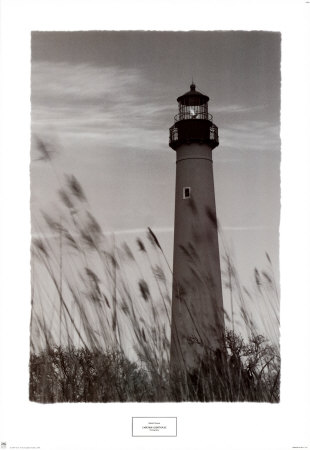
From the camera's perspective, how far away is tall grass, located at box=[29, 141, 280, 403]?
3.47m

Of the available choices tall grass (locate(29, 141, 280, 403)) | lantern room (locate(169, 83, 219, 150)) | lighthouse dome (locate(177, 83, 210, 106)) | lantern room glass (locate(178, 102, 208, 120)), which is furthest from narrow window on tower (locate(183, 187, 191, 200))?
tall grass (locate(29, 141, 280, 403))

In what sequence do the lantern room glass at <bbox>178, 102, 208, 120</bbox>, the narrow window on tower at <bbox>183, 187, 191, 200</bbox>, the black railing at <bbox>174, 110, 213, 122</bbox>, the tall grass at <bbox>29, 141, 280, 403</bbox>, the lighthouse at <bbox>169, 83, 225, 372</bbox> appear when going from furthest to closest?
1. the narrow window on tower at <bbox>183, 187, 191, 200</bbox>
2. the black railing at <bbox>174, 110, 213, 122</bbox>
3. the lantern room glass at <bbox>178, 102, 208, 120</bbox>
4. the lighthouse at <bbox>169, 83, 225, 372</bbox>
5. the tall grass at <bbox>29, 141, 280, 403</bbox>

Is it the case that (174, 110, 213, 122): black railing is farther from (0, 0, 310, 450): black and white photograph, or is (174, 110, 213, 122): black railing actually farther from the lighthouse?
(0, 0, 310, 450): black and white photograph

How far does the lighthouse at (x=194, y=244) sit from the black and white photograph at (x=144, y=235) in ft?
0.07

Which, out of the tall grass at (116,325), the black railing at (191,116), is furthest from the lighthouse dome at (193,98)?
the tall grass at (116,325)

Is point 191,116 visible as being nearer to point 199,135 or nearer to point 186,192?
point 199,135

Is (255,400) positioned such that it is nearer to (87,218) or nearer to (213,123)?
(87,218)

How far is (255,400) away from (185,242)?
1431 mm

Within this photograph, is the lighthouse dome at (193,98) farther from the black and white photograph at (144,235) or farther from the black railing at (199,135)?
the black railing at (199,135)

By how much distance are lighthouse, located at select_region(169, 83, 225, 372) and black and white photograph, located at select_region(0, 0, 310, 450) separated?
0.02m

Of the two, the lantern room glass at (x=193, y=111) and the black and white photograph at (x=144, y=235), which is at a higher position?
the lantern room glass at (x=193, y=111)

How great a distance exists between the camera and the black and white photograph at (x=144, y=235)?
355cm
